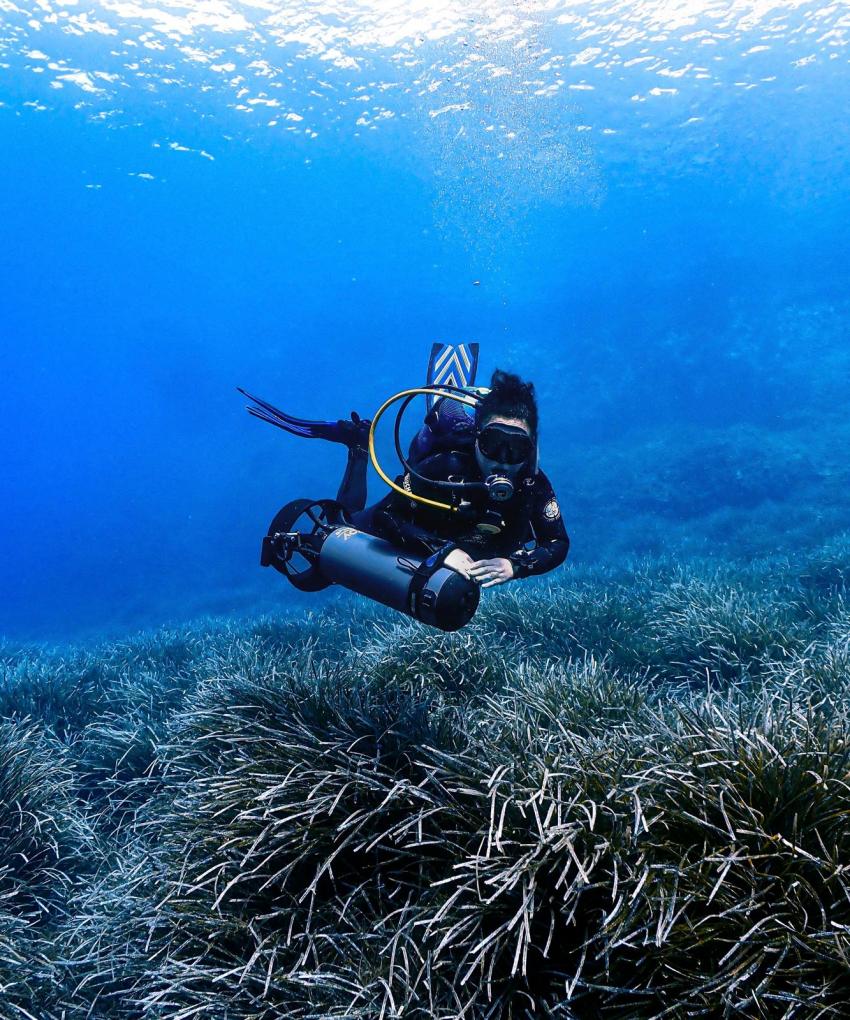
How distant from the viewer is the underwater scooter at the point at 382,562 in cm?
358

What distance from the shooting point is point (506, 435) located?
3852 millimetres

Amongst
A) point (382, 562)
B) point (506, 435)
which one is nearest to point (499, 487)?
point (506, 435)

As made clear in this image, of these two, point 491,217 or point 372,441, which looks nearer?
point 372,441

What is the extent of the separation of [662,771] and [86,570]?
2092 inches

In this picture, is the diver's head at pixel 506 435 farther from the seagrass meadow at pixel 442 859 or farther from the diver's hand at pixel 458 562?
the seagrass meadow at pixel 442 859

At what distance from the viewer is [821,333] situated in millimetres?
28703

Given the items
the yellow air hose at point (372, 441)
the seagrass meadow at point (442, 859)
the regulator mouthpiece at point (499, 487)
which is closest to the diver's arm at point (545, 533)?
the regulator mouthpiece at point (499, 487)

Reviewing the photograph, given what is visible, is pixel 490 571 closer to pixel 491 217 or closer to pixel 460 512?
pixel 460 512

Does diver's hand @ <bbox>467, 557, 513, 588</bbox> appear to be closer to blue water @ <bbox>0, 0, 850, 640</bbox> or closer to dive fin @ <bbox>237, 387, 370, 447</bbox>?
dive fin @ <bbox>237, 387, 370, 447</bbox>

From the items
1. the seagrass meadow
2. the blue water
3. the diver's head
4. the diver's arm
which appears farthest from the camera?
the blue water

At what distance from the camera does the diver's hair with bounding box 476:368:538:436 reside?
3.93 meters

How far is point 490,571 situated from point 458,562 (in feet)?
0.81

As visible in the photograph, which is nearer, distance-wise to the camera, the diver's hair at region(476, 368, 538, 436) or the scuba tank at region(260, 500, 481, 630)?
the scuba tank at region(260, 500, 481, 630)

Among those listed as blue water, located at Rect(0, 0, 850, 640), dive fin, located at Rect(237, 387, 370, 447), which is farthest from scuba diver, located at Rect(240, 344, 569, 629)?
blue water, located at Rect(0, 0, 850, 640)
